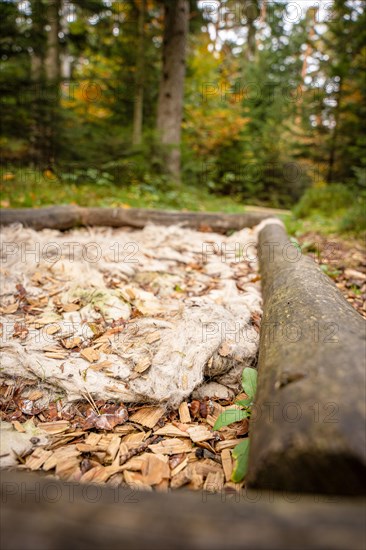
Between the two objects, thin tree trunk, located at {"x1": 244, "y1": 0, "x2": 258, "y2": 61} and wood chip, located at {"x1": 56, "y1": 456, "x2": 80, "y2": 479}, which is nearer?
wood chip, located at {"x1": 56, "y1": 456, "x2": 80, "y2": 479}

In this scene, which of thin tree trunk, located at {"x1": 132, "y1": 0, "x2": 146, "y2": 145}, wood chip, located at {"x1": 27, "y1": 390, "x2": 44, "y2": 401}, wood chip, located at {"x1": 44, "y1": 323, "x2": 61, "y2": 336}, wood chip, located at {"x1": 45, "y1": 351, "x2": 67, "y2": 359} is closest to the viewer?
wood chip, located at {"x1": 27, "y1": 390, "x2": 44, "y2": 401}

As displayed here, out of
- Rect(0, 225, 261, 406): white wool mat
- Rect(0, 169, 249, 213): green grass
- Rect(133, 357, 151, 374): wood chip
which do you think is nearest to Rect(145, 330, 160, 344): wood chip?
Rect(0, 225, 261, 406): white wool mat

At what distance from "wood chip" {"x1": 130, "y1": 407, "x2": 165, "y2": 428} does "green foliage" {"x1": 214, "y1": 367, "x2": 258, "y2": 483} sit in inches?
11.5

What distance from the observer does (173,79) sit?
7812 millimetres

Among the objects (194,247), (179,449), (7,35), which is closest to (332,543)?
(179,449)

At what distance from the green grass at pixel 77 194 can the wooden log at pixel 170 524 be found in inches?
179

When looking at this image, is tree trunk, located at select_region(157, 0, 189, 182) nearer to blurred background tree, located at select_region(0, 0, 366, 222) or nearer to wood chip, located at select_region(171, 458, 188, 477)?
blurred background tree, located at select_region(0, 0, 366, 222)

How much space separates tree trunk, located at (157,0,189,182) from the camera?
24.7 feet

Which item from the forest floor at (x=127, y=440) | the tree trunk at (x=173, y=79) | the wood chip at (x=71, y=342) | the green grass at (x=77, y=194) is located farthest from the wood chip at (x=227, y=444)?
the tree trunk at (x=173, y=79)

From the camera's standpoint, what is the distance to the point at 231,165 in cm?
1317

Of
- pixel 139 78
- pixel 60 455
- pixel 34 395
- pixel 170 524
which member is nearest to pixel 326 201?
pixel 139 78

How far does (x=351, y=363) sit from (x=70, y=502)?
2.72 ft

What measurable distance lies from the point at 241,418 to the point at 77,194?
533cm

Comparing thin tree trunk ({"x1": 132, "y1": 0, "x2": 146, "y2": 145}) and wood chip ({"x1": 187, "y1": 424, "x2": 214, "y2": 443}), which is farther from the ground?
thin tree trunk ({"x1": 132, "y1": 0, "x2": 146, "y2": 145})
